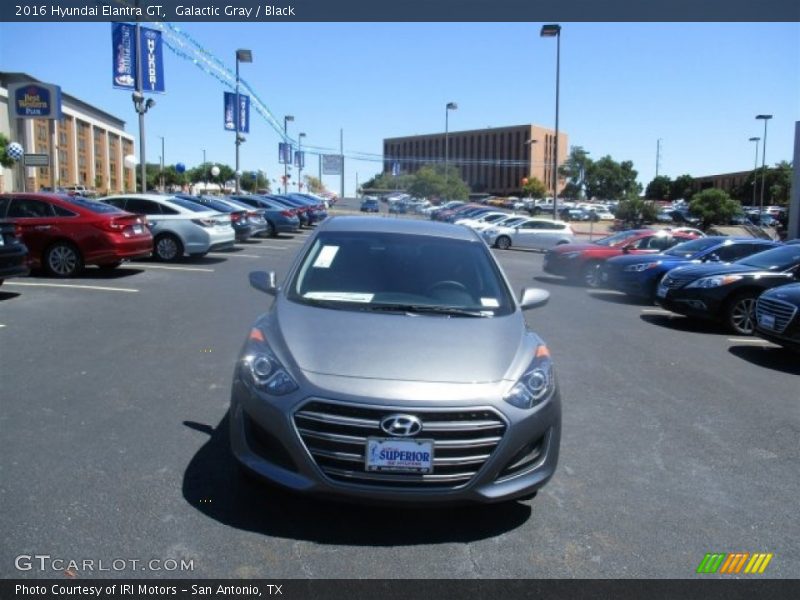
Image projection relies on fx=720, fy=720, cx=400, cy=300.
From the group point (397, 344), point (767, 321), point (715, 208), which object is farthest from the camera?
point (715, 208)

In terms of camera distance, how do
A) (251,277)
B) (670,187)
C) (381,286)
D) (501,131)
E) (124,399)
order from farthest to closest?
1. (501,131)
2. (670,187)
3. (124,399)
4. (251,277)
5. (381,286)

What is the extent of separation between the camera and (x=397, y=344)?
12.9 feet

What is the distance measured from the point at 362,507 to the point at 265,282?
6.53ft

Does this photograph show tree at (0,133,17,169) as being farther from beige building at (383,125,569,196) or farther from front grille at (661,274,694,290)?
beige building at (383,125,569,196)

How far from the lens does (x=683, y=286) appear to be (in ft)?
35.4

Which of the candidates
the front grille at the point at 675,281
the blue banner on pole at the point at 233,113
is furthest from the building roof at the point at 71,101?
the front grille at the point at 675,281

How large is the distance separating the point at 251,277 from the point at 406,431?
7.92ft

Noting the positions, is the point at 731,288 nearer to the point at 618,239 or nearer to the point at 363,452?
the point at 363,452

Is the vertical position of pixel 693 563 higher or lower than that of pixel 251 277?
lower

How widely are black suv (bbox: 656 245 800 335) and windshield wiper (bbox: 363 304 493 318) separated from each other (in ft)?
22.9

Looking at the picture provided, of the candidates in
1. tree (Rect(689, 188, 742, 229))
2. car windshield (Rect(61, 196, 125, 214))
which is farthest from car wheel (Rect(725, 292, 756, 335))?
tree (Rect(689, 188, 742, 229))

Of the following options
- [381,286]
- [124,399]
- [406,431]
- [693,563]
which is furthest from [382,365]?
[124,399]

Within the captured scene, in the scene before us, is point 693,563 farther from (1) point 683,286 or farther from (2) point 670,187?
(2) point 670,187

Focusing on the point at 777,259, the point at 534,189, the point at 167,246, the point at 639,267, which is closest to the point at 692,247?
the point at 639,267
